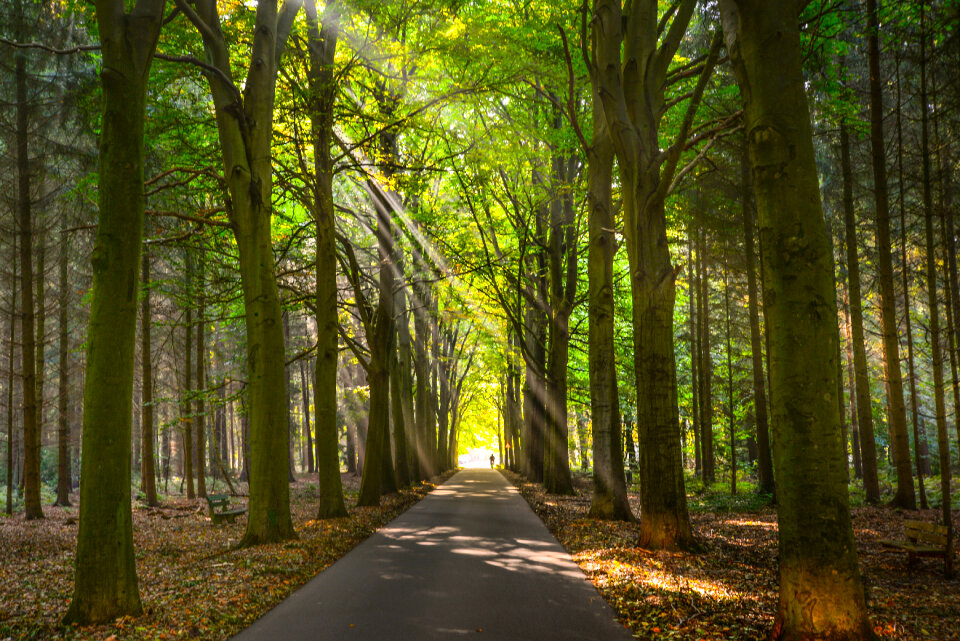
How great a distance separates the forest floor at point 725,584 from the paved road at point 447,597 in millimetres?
335

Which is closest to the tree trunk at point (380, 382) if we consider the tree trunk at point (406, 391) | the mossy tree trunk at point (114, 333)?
the tree trunk at point (406, 391)

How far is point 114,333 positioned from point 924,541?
1037 centimetres

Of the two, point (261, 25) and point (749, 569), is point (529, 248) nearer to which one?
point (261, 25)

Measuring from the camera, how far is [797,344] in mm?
4262

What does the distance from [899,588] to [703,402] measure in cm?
1481

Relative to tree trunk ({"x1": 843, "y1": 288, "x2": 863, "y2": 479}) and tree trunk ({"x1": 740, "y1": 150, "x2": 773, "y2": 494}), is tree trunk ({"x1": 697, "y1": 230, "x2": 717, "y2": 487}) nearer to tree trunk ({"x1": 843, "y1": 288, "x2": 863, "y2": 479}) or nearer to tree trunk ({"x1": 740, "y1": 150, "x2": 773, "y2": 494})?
tree trunk ({"x1": 740, "y1": 150, "x2": 773, "y2": 494})

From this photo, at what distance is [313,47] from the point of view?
1348cm

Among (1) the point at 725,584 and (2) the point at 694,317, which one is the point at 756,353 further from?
(1) the point at 725,584

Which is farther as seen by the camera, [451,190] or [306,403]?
[306,403]

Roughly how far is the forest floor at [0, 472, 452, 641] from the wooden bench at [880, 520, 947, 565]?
7699mm

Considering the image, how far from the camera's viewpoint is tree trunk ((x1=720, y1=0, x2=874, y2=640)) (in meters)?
4.04

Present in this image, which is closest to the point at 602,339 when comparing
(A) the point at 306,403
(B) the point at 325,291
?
(B) the point at 325,291

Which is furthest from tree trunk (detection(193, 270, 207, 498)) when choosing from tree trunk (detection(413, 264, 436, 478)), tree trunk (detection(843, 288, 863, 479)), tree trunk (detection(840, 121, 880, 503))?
tree trunk (detection(843, 288, 863, 479))

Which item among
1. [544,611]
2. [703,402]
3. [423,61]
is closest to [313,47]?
[423,61]
